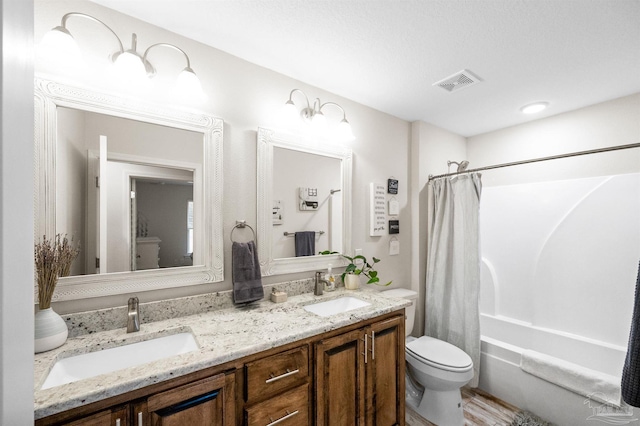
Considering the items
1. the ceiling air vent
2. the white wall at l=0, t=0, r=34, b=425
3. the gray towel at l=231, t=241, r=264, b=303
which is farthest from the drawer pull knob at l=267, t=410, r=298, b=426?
the ceiling air vent

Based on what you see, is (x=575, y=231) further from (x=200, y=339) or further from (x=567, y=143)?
(x=200, y=339)

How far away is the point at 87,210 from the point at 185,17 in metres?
1.08

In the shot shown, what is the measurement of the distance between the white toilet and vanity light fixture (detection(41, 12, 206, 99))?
7.52 ft

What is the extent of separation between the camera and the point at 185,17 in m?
1.37

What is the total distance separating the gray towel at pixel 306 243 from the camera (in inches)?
76.0

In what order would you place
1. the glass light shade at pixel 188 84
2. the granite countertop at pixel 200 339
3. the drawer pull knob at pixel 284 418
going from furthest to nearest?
the glass light shade at pixel 188 84 → the drawer pull knob at pixel 284 418 → the granite countertop at pixel 200 339

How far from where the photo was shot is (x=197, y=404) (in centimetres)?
100

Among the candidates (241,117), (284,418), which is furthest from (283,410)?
(241,117)

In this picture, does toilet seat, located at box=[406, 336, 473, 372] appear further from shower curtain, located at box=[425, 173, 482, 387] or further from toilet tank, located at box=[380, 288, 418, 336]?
shower curtain, located at box=[425, 173, 482, 387]

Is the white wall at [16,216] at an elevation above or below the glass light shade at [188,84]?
below

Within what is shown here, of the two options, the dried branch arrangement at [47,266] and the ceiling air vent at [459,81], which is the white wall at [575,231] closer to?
the ceiling air vent at [459,81]

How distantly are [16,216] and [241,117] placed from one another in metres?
1.56

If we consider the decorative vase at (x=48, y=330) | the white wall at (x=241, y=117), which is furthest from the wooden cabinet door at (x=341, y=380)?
the decorative vase at (x=48, y=330)

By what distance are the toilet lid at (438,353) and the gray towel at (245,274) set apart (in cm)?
131
